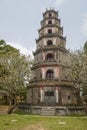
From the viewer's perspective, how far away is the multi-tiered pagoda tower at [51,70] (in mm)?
35188

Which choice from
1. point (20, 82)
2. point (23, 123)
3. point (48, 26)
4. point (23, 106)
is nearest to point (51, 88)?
point (23, 106)

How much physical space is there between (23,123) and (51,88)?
16686 millimetres

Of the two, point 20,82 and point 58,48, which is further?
point 58,48

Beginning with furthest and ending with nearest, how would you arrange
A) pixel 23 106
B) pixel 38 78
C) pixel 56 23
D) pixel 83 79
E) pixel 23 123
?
1. pixel 56 23
2. pixel 38 78
3. pixel 23 106
4. pixel 83 79
5. pixel 23 123

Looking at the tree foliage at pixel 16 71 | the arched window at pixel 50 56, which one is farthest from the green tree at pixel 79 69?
the arched window at pixel 50 56

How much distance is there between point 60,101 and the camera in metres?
34.9

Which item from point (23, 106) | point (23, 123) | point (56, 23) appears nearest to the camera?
point (23, 123)

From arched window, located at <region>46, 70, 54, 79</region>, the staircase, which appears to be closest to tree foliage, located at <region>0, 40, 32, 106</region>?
the staircase

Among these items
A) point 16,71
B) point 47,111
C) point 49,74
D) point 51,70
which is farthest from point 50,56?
point 16,71

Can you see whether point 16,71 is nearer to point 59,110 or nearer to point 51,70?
point 59,110

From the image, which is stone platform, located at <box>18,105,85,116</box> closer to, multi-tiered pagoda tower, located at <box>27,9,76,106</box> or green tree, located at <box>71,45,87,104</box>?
multi-tiered pagoda tower, located at <box>27,9,76,106</box>

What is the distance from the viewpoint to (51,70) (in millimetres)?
36562

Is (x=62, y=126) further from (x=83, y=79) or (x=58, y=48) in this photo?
(x=58, y=48)

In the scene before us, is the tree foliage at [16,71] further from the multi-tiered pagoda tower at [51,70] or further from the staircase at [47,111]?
the multi-tiered pagoda tower at [51,70]
